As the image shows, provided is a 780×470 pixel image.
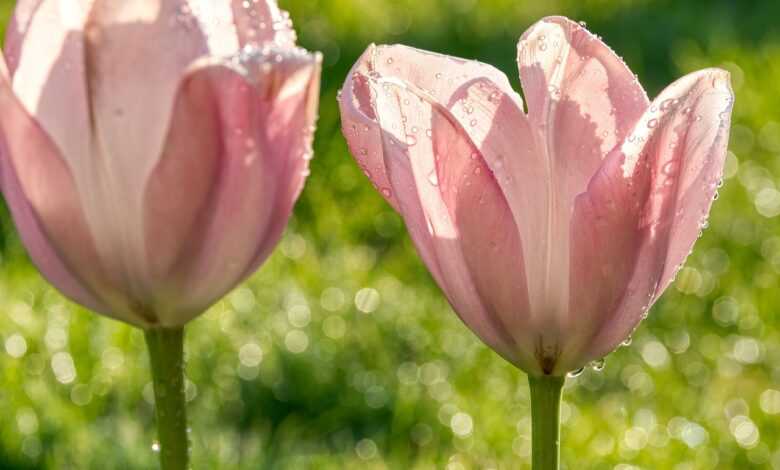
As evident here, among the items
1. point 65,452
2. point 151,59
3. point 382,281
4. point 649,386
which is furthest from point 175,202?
point 382,281

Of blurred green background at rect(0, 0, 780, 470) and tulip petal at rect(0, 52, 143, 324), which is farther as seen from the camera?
blurred green background at rect(0, 0, 780, 470)

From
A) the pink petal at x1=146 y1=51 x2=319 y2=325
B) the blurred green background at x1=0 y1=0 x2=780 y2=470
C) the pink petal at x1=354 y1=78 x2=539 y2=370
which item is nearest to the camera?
the pink petal at x1=146 y1=51 x2=319 y2=325

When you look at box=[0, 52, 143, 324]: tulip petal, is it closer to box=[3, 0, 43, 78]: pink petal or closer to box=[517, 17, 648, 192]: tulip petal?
box=[3, 0, 43, 78]: pink petal

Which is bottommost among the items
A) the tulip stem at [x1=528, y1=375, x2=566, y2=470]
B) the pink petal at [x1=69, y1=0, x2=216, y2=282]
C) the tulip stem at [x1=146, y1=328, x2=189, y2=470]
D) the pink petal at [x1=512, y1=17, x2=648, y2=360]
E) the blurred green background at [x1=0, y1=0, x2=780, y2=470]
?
the blurred green background at [x1=0, y1=0, x2=780, y2=470]

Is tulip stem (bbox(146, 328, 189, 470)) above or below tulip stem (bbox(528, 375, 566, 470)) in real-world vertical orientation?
above

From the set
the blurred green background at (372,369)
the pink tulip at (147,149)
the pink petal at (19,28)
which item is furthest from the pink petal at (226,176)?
the blurred green background at (372,369)

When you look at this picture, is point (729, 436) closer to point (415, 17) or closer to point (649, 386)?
point (649, 386)

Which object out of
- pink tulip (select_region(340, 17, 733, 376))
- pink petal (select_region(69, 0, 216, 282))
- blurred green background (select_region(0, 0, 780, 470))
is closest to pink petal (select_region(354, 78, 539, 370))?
pink tulip (select_region(340, 17, 733, 376))

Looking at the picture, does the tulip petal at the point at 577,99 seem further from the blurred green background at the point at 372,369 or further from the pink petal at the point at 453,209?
the blurred green background at the point at 372,369

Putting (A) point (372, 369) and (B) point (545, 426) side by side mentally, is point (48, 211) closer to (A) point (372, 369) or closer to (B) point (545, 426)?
(B) point (545, 426)
